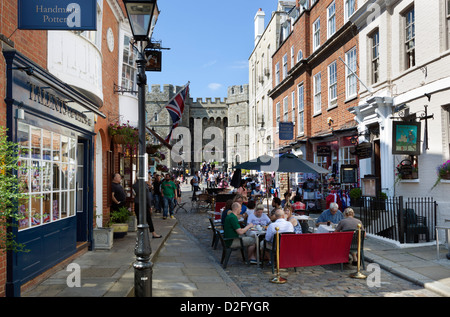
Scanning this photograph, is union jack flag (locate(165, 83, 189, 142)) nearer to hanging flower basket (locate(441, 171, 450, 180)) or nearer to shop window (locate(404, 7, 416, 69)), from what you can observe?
shop window (locate(404, 7, 416, 69))

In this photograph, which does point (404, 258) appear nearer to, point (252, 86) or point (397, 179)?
point (397, 179)

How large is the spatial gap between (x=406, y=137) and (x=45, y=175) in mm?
8981

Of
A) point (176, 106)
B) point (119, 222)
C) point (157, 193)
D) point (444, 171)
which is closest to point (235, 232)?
point (119, 222)

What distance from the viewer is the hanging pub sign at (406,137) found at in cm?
1038

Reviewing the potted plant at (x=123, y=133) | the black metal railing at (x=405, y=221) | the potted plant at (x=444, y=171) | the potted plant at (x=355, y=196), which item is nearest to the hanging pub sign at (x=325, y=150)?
the potted plant at (x=355, y=196)

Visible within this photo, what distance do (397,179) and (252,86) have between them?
27.9 metres

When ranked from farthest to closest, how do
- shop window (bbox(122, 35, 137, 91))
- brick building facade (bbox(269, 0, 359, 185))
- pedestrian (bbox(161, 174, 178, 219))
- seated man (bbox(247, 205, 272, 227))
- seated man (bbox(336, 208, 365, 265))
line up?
brick building facade (bbox(269, 0, 359, 185)), pedestrian (bbox(161, 174, 178, 219)), shop window (bbox(122, 35, 137, 91)), seated man (bbox(247, 205, 272, 227)), seated man (bbox(336, 208, 365, 265))

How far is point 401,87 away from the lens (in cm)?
1159

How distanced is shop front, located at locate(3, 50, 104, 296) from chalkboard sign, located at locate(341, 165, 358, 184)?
31.4 ft

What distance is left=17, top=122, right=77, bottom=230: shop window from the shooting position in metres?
5.46

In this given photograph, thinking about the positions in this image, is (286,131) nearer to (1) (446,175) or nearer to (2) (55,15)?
(1) (446,175)


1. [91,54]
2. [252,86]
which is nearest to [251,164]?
[91,54]

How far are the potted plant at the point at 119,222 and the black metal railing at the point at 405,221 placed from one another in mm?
6846

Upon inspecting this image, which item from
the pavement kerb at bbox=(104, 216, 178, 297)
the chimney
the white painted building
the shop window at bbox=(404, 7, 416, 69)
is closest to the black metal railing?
the white painted building
